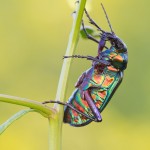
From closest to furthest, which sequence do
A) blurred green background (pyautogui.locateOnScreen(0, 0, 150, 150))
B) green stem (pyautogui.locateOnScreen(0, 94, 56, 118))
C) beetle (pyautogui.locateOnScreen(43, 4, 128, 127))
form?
green stem (pyautogui.locateOnScreen(0, 94, 56, 118)) < beetle (pyautogui.locateOnScreen(43, 4, 128, 127)) < blurred green background (pyautogui.locateOnScreen(0, 0, 150, 150))

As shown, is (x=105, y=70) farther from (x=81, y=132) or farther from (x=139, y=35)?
(x=139, y=35)

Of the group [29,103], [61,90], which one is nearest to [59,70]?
[61,90]

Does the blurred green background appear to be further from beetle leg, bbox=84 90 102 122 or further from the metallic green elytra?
beetle leg, bbox=84 90 102 122

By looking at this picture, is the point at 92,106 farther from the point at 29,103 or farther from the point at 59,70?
the point at 59,70

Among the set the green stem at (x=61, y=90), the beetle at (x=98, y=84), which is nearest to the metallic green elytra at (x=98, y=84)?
the beetle at (x=98, y=84)

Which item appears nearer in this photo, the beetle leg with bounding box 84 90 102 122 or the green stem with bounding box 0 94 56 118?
the green stem with bounding box 0 94 56 118

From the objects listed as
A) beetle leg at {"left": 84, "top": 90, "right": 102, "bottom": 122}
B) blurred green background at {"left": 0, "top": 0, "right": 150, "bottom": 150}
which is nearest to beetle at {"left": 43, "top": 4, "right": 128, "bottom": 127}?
beetle leg at {"left": 84, "top": 90, "right": 102, "bottom": 122}

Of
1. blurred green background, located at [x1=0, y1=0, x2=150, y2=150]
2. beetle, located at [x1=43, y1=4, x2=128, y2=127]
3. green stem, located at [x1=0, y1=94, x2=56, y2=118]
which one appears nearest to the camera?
green stem, located at [x1=0, y1=94, x2=56, y2=118]
